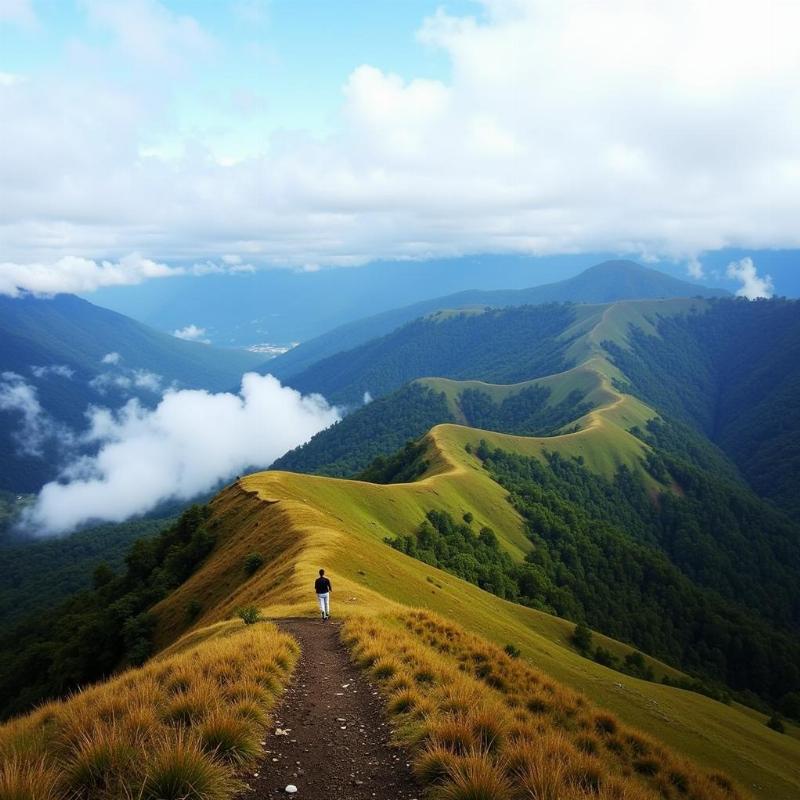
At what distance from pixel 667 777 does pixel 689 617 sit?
16708 centimetres

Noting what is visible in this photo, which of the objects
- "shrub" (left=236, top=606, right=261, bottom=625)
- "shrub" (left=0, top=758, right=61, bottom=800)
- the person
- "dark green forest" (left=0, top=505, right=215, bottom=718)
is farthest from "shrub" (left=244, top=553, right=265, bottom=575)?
"shrub" (left=0, top=758, right=61, bottom=800)

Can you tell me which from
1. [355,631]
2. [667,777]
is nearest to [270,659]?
[355,631]

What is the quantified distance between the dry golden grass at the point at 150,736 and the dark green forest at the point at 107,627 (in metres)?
39.2

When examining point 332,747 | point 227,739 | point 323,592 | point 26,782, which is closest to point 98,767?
point 26,782

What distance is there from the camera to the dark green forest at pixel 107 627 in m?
60.8

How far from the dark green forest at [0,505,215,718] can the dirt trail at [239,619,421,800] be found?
3982 cm

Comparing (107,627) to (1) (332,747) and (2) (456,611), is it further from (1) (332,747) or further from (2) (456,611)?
(1) (332,747)

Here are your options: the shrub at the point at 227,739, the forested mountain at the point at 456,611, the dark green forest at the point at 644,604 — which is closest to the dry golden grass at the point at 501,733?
the forested mountain at the point at 456,611

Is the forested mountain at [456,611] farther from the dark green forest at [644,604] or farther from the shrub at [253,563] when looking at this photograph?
the dark green forest at [644,604]

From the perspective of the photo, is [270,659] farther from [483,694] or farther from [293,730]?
[483,694]

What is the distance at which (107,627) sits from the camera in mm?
65125

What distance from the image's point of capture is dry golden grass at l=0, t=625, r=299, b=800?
917cm

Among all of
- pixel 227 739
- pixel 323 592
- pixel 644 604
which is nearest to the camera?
pixel 227 739

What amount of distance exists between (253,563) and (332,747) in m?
45.5
